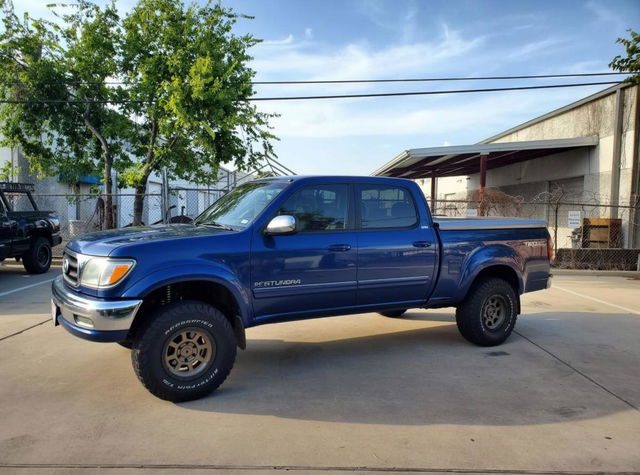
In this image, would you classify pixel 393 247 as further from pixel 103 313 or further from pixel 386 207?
pixel 103 313

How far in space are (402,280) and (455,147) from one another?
12.7 metres

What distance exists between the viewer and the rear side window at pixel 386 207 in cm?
506

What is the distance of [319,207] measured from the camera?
15.9 ft

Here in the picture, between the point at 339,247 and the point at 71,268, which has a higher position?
the point at 339,247

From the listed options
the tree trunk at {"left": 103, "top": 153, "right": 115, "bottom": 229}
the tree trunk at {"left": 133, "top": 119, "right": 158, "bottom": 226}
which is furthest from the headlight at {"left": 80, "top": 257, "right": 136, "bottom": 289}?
the tree trunk at {"left": 103, "top": 153, "right": 115, "bottom": 229}

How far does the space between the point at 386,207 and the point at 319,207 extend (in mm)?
816

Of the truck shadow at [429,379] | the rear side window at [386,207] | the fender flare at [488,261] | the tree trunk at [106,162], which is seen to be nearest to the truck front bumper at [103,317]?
the truck shadow at [429,379]

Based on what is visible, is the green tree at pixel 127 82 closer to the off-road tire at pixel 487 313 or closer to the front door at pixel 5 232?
the front door at pixel 5 232

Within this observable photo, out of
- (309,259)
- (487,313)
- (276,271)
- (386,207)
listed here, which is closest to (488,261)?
(487,313)

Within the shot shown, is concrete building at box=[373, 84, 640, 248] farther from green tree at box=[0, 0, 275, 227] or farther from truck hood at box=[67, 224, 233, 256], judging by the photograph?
truck hood at box=[67, 224, 233, 256]

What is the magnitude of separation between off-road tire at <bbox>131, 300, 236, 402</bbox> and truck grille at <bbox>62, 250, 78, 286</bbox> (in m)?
0.77

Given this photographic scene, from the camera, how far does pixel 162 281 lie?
392cm

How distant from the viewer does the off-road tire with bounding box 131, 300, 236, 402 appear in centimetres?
389

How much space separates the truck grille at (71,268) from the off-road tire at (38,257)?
7.82 meters
